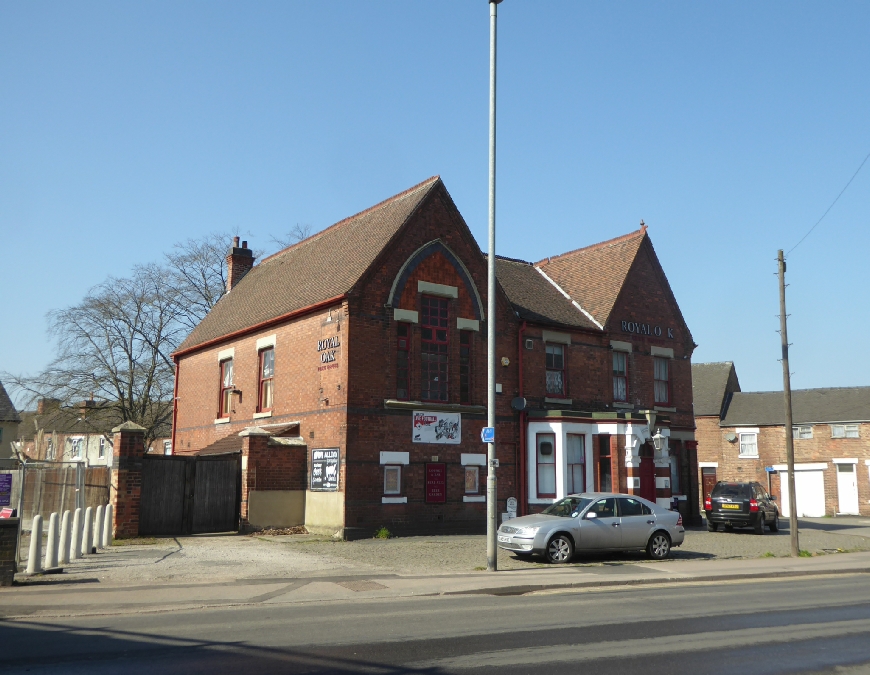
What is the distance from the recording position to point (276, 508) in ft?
79.0

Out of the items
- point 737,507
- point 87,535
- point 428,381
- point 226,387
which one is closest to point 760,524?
point 737,507

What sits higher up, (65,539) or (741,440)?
(741,440)

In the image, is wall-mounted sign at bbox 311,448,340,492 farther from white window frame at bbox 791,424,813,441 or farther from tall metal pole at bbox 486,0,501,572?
white window frame at bbox 791,424,813,441

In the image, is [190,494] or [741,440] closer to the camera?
[190,494]

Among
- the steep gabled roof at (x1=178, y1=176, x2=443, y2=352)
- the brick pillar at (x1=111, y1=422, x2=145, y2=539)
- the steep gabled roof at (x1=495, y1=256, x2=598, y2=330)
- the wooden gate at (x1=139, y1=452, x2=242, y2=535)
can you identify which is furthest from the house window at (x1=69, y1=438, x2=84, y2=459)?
the brick pillar at (x1=111, y1=422, x2=145, y2=539)

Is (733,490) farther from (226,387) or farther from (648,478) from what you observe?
(226,387)

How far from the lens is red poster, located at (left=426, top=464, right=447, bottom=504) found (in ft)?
80.0

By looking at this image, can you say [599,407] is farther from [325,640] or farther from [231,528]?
[325,640]

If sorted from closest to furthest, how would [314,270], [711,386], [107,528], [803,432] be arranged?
[107,528]
[314,270]
[803,432]
[711,386]

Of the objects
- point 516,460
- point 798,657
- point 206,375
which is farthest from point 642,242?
point 798,657

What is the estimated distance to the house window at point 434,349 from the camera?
2509 centimetres

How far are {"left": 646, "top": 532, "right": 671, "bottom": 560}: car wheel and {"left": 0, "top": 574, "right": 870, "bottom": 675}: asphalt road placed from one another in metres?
6.21

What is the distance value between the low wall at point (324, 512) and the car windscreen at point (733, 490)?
14.2 meters

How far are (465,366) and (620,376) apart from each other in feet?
24.1
